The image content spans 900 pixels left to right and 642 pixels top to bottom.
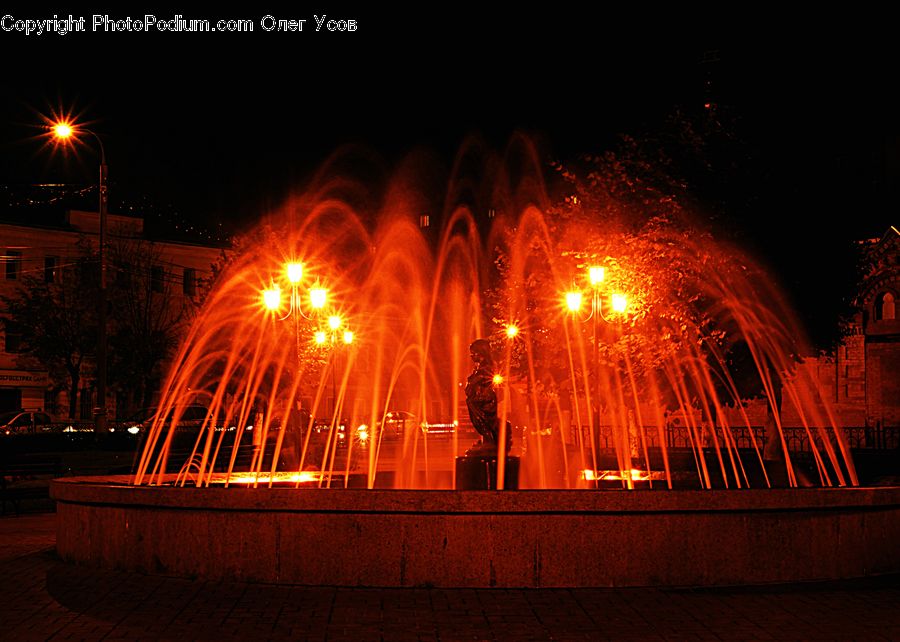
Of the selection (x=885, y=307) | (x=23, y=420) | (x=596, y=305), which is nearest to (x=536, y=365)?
(x=596, y=305)

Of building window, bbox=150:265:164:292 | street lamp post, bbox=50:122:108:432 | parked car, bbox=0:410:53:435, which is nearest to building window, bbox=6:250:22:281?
building window, bbox=150:265:164:292

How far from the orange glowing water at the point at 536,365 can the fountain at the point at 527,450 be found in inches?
4.5

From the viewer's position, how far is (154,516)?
437 inches

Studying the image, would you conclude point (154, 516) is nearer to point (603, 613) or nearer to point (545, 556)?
point (545, 556)

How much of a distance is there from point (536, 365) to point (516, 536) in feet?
92.3

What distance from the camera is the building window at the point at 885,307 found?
44.2 metres

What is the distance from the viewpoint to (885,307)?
44.4 meters

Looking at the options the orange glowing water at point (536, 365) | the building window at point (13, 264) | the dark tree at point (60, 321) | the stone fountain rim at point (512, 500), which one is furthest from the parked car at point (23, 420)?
the stone fountain rim at point (512, 500)

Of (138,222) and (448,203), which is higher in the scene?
(448,203)

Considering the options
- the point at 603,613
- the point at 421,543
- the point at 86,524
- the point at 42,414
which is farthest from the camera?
the point at 42,414

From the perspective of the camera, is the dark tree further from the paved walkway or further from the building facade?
the paved walkway

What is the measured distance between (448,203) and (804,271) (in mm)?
60831

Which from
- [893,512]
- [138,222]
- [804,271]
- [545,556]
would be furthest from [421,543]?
[138,222]

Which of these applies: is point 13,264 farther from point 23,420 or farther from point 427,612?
point 427,612
